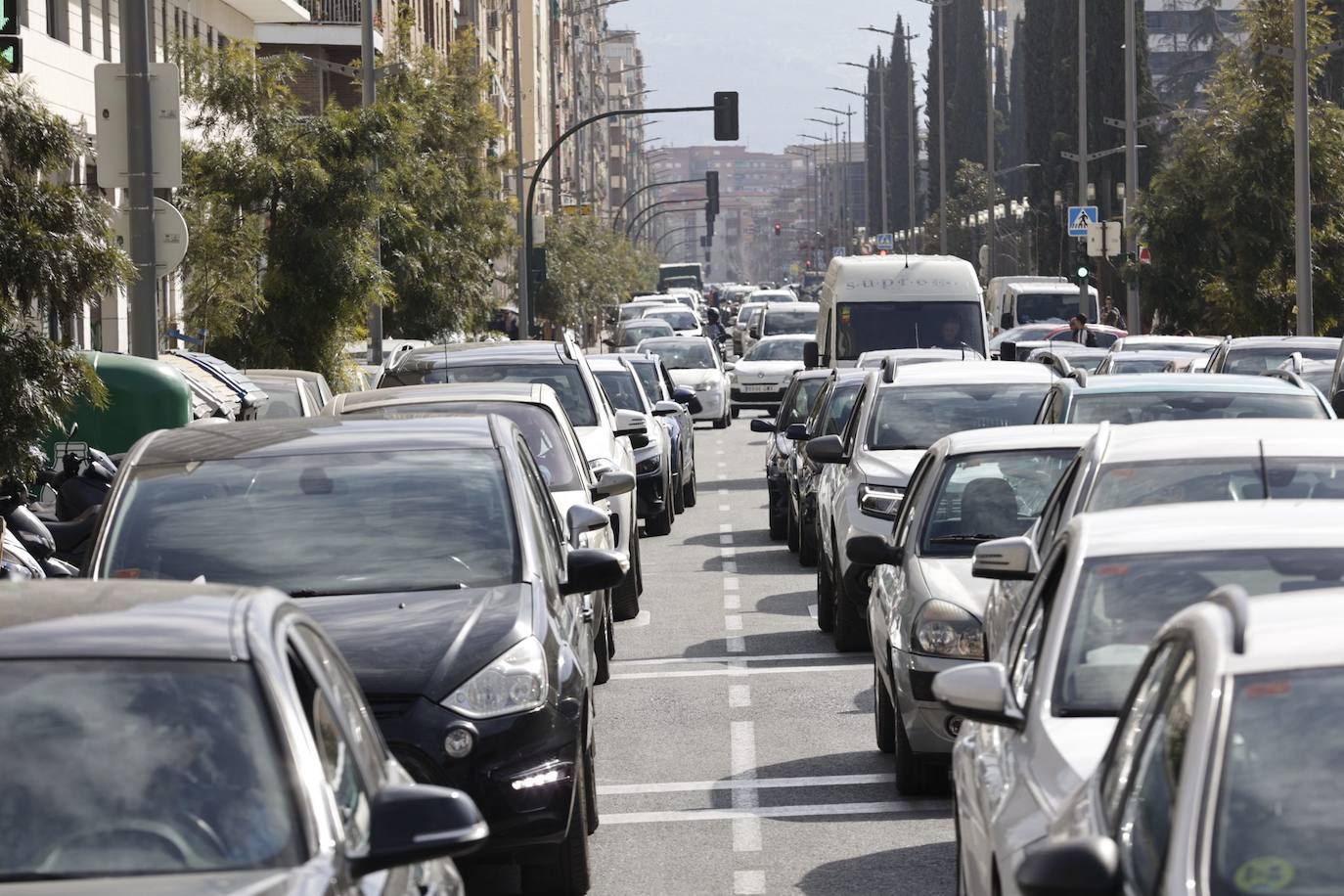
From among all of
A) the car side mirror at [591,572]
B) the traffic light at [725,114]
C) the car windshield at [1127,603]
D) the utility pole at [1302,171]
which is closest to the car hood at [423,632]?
the car side mirror at [591,572]

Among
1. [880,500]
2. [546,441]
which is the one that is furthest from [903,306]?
[546,441]

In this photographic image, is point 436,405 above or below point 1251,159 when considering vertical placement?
below

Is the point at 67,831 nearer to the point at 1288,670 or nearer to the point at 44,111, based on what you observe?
the point at 1288,670

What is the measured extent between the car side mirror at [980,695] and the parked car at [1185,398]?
282 inches

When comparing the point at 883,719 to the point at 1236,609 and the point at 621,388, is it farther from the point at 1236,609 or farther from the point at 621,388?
the point at 621,388

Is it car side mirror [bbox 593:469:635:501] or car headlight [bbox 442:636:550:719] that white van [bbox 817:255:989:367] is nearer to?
car side mirror [bbox 593:469:635:501]

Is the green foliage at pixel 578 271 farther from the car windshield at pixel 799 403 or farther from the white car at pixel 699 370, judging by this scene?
the car windshield at pixel 799 403

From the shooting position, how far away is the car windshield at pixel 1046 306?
188 ft

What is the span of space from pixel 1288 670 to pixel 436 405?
961 cm

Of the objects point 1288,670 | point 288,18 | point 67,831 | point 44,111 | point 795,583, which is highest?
point 288,18

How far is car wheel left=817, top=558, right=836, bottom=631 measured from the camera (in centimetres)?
1608

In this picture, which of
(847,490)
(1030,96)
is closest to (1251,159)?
(847,490)

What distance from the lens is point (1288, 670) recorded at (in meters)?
4.43

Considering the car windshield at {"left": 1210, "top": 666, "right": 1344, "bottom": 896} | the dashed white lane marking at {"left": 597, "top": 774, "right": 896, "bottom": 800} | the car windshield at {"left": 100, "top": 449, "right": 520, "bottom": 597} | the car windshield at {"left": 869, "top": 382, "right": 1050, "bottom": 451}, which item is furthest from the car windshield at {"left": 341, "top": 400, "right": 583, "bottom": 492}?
the car windshield at {"left": 1210, "top": 666, "right": 1344, "bottom": 896}
